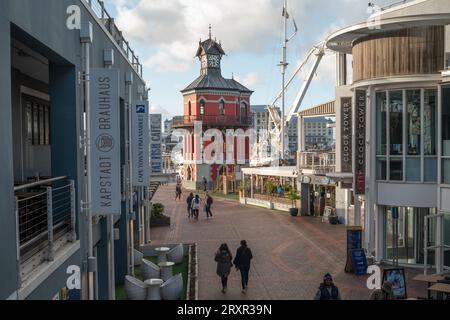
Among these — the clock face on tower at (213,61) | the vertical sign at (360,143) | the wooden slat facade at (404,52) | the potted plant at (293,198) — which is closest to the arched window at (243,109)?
the clock face on tower at (213,61)

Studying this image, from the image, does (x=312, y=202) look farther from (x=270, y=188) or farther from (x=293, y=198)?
(x=270, y=188)

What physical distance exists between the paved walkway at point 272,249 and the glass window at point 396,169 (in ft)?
9.62

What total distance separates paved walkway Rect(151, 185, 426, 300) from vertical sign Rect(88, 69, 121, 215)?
5907 millimetres

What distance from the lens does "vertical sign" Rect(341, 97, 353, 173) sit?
21594 millimetres

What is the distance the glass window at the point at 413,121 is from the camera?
17.5 meters

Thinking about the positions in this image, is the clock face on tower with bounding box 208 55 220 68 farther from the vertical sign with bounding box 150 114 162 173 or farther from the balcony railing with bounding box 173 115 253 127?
the vertical sign with bounding box 150 114 162 173

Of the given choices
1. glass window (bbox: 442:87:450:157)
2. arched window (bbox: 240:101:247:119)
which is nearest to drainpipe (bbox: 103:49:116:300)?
→ glass window (bbox: 442:87:450:157)

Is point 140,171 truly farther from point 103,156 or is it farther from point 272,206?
point 272,206

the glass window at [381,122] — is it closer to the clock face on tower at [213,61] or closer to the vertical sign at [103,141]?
the vertical sign at [103,141]

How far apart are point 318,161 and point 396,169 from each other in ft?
41.3

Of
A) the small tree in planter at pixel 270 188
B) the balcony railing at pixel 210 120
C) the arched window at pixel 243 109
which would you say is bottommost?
the small tree in planter at pixel 270 188

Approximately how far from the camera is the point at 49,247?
700 centimetres

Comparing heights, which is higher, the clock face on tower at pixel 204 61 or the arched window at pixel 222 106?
the clock face on tower at pixel 204 61
